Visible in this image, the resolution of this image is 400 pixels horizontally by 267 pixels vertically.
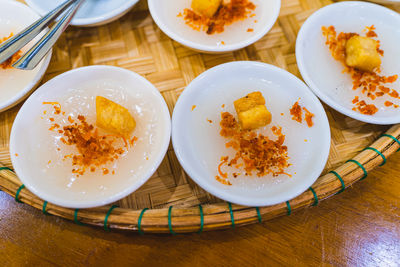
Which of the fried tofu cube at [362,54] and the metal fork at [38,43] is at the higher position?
the metal fork at [38,43]

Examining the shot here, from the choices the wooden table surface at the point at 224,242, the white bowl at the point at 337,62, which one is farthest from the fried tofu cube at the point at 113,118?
the white bowl at the point at 337,62

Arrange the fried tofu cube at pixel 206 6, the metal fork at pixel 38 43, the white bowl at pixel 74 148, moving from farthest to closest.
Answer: the fried tofu cube at pixel 206 6 < the metal fork at pixel 38 43 < the white bowl at pixel 74 148

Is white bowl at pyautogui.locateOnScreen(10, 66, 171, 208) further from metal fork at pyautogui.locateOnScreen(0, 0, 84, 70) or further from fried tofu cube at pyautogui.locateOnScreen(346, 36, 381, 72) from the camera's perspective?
fried tofu cube at pyautogui.locateOnScreen(346, 36, 381, 72)

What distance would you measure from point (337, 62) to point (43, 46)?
4.68ft

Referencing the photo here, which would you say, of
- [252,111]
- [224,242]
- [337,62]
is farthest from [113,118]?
[337,62]

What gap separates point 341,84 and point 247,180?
0.72m

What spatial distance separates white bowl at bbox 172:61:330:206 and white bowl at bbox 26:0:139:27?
56 centimetres

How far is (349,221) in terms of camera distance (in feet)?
4.34

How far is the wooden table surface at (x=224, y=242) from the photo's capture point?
4.01ft

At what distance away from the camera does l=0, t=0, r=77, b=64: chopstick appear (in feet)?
4.21

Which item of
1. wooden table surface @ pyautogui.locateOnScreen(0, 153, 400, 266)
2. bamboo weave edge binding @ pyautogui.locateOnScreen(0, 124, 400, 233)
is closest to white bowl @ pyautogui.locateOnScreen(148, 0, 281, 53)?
bamboo weave edge binding @ pyautogui.locateOnScreen(0, 124, 400, 233)

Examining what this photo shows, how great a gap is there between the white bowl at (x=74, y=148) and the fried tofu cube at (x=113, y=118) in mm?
79

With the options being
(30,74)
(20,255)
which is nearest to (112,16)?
(30,74)

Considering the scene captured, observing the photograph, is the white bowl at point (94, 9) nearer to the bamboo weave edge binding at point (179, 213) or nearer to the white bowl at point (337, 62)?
the bamboo weave edge binding at point (179, 213)
